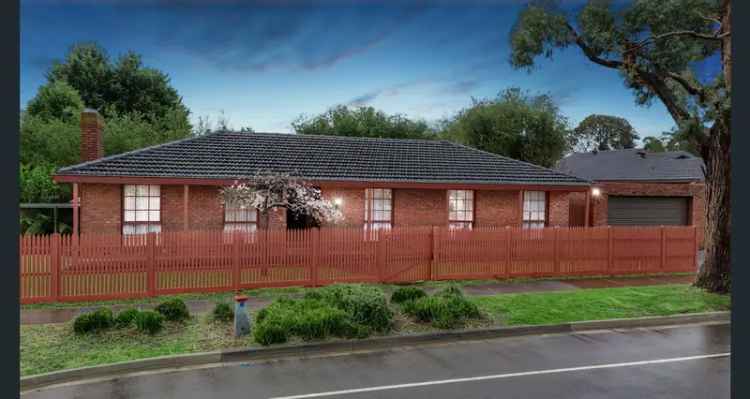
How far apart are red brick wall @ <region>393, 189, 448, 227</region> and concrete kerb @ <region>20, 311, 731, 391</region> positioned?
29.6 feet

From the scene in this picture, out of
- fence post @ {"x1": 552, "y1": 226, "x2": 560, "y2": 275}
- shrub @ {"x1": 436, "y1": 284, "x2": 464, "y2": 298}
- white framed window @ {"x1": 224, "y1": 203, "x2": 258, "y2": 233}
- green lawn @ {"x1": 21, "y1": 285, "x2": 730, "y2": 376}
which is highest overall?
white framed window @ {"x1": 224, "y1": 203, "x2": 258, "y2": 233}

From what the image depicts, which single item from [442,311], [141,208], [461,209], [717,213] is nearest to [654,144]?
[461,209]

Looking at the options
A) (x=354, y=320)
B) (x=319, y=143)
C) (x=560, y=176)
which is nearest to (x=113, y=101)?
(x=319, y=143)

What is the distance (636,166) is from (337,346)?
1118 inches

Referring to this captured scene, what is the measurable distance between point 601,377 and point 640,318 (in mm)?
4149

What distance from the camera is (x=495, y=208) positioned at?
2016 cm

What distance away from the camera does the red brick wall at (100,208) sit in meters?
15.8

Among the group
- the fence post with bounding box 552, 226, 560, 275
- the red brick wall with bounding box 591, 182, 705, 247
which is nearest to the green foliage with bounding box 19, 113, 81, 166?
the fence post with bounding box 552, 226, 560, 275

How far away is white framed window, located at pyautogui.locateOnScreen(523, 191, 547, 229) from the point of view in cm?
2097

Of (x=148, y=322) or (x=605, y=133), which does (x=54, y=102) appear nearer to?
(x=148, y=322)

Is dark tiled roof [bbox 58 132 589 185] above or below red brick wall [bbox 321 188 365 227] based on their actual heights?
above

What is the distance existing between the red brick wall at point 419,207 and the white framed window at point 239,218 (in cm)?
525

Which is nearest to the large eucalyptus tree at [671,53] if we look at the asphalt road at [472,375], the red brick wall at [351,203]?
the asphalt road at [472,375]

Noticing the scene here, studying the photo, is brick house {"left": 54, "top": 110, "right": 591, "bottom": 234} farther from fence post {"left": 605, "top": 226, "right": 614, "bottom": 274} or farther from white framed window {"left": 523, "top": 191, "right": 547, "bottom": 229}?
fence post {"left": 605, "top": 226, "right": 614, "bottom": 274}
